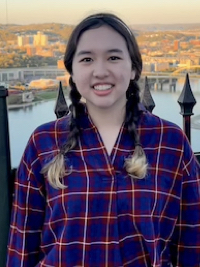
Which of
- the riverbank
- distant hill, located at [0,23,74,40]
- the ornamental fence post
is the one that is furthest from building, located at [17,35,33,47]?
the ornamental fence post

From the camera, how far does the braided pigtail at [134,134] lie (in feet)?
4.76

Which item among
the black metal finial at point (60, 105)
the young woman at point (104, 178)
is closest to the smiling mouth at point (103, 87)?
the young woman at point (104, 178)

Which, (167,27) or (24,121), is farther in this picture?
(167,27)

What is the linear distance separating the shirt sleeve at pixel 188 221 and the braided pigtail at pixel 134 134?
0.55 ft

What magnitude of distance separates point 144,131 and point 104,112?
6.1 inches

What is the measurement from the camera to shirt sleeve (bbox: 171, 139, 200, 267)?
1.54 m

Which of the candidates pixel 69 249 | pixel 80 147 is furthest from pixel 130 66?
pixel 69 249

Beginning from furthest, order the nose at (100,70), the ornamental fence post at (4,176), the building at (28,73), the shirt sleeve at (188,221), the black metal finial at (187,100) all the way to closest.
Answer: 1. the black metal finial at (187,100)
2. the building at (28,73)
3. the ornamental fence post at (4,176)
4. the shirt sleeve at (188,221)
5. the nose at (100,70)

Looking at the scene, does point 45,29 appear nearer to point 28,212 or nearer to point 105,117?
point 105,117

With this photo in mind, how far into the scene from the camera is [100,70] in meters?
1.43

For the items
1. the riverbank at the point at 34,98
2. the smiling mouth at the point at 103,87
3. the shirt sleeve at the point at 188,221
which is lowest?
the shirt sleeve at the point at 188,221

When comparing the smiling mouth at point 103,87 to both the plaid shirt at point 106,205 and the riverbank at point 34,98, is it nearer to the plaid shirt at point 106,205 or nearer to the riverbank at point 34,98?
the plaid shirt at point 106,205

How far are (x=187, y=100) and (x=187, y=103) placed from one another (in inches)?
0.8

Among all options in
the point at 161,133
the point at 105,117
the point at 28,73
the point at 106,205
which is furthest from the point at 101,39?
the point at 28,73
